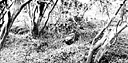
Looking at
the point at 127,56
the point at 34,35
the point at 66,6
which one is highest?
the point at 66,6

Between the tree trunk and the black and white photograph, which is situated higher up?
the tree trunk

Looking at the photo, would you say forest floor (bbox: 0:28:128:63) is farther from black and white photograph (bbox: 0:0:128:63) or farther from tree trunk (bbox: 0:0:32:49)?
tree trunk (bbox: 0:0:32:49)

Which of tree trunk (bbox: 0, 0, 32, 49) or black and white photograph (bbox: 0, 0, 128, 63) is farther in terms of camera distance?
black and white photograph (bbox: 0, 0, 128, 63)

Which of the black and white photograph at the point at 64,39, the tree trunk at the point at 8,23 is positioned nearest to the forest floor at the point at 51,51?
the black and white photograph at the point at 64,39

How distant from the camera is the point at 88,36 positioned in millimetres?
12844

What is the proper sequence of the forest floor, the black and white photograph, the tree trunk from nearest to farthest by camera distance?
the tree trunk, the black and white photograph, the forest floor

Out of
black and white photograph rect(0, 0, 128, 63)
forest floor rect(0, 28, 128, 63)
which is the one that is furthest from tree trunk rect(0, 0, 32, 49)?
forest floor rect(0, 28, 128, 63)

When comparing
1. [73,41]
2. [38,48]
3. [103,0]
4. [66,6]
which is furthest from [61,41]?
[103,0]

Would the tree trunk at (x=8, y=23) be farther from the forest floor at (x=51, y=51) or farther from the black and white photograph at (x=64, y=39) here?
the forest floor at (x=51, y=51)

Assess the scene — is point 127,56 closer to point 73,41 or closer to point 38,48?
point 73,41

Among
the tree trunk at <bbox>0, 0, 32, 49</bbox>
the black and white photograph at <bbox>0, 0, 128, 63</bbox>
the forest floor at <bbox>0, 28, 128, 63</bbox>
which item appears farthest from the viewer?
the forest floor at <bbox>0, 28, 128, 63</bbox>

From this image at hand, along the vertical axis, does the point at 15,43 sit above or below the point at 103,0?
below

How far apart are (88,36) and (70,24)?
1671 mm

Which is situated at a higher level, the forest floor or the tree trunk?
the tree trunk
